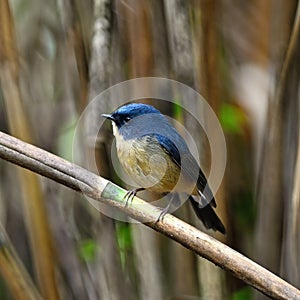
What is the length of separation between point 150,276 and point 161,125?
0.37 m

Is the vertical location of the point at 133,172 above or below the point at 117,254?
above

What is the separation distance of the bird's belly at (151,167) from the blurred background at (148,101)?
0.25ft

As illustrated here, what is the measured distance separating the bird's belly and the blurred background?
0.25 feet

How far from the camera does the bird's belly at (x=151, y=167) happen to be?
3.80ft

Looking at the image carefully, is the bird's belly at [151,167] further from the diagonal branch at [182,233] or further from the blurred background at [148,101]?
the diagonal branch at [182,233]

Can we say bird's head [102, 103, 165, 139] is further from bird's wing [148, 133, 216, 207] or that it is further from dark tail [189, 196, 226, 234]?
dark tail [189, 196, 226, 234]

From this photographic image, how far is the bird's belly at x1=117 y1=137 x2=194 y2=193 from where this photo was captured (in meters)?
1.16

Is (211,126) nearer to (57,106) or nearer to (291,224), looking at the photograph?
(291,224)

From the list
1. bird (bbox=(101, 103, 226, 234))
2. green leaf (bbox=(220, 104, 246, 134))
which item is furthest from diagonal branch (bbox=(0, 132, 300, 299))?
green leaf (bbox=(220, 104, 246, 134))

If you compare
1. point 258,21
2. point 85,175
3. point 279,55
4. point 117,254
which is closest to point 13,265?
point 117,254

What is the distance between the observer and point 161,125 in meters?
1.19

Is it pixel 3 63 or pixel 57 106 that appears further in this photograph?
pixel 57 106

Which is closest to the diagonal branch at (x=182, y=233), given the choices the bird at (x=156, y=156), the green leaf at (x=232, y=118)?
the bird at (x=156, y=156)

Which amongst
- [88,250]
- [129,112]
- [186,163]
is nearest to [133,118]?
[129,112]
